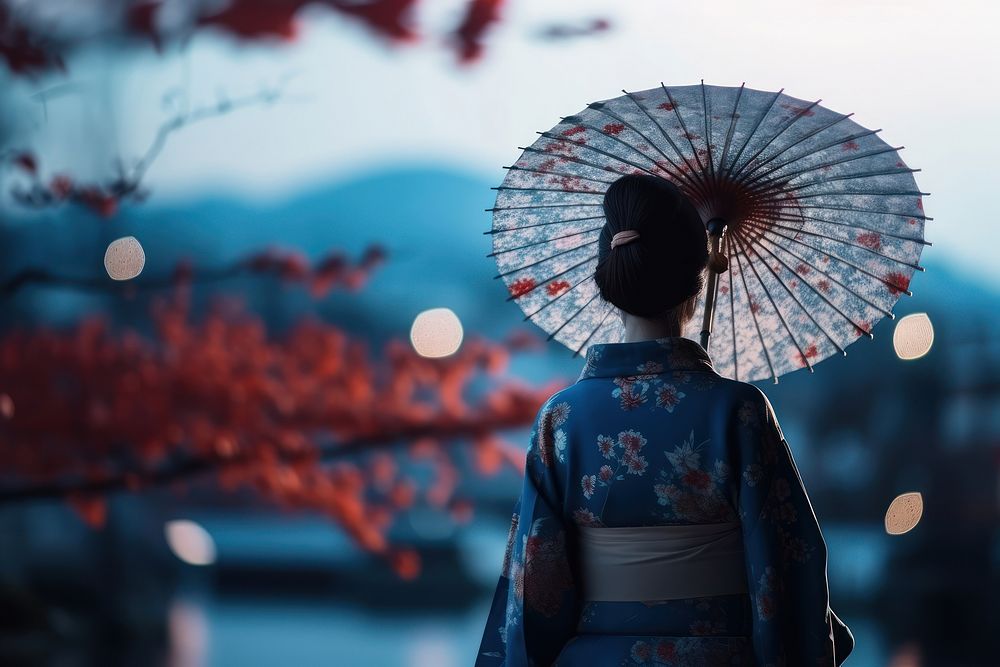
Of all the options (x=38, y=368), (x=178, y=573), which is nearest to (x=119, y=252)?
(x=38, y=368)

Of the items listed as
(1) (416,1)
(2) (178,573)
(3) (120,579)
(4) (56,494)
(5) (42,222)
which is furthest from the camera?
(2) (178,573)

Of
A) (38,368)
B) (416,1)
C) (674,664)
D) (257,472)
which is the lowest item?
(674,664)

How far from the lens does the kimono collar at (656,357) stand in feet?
4.63

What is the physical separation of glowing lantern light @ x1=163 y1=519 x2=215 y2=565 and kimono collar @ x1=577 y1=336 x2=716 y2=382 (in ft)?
28.0

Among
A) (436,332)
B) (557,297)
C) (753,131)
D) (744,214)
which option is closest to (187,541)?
(436,332)

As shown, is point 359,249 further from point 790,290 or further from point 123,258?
point 790,290

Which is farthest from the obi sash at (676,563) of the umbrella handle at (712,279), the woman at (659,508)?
the umbrella handle at (712,279)

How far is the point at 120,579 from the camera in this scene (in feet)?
25.8

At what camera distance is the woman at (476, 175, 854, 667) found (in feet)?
4.33

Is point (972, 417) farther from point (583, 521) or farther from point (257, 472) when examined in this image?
point (583, 521)

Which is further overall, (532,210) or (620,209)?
(532,210)

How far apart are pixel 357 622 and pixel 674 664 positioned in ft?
28.9

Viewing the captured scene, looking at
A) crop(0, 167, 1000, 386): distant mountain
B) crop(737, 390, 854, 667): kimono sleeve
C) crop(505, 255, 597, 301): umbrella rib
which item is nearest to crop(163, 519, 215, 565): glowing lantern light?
crop(0, 167, 1000, 386): distant mountain

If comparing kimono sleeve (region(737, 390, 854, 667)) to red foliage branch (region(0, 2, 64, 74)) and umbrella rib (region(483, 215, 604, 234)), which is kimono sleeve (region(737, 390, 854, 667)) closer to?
umbrella rib (region(483, 215, 604, 234))
